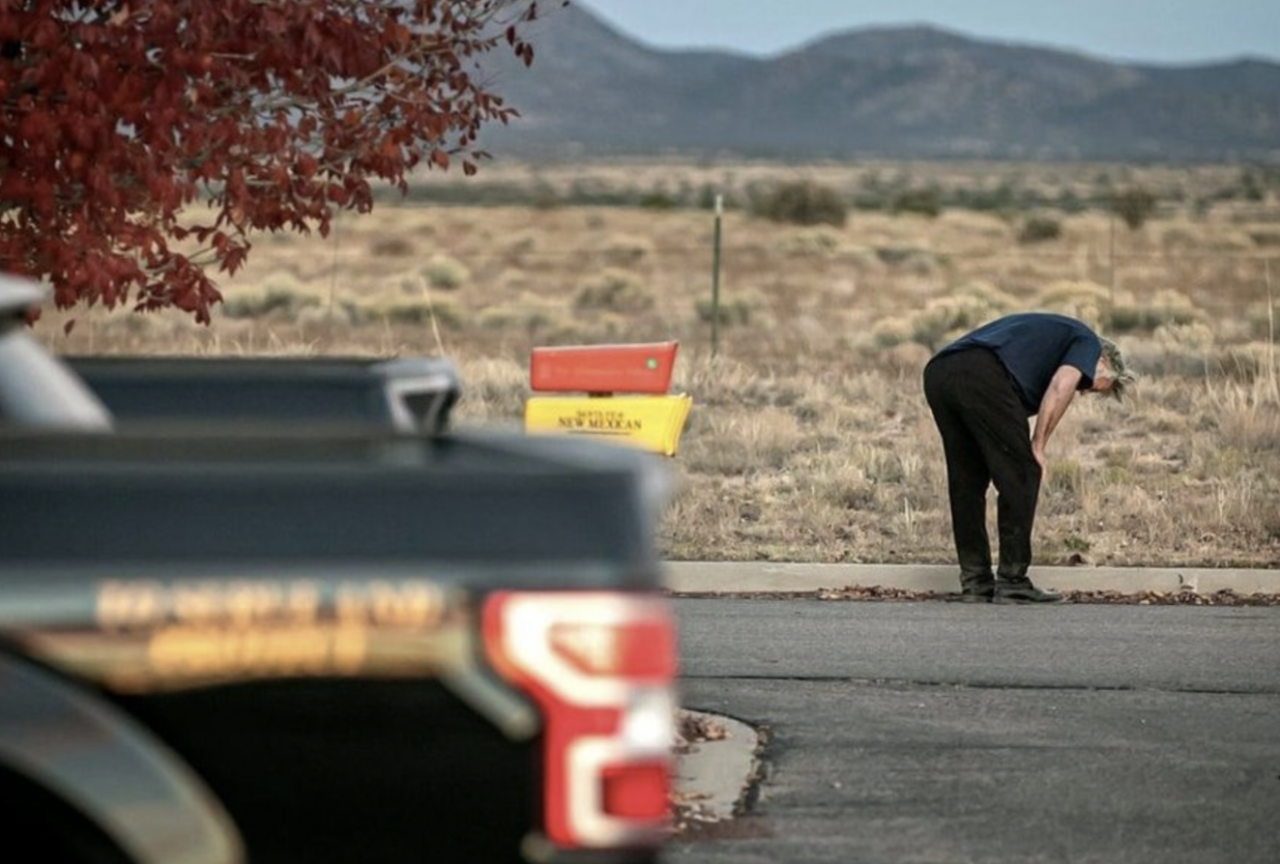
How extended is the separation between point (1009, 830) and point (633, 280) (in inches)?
1502

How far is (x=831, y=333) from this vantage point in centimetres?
3547

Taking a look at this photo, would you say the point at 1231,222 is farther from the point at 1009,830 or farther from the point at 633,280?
the point at 1009,830

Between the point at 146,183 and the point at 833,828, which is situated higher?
the point at 146,183

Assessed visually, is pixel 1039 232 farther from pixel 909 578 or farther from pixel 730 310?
pixel 909 578

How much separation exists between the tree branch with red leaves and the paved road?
2377 mm

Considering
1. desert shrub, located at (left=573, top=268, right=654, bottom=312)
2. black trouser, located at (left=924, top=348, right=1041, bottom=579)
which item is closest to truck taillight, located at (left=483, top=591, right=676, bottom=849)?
black trouser, located at (left=924, top=348, right=1041, bottom=579)

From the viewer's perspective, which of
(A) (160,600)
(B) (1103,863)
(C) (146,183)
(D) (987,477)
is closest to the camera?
(A) (160,600)

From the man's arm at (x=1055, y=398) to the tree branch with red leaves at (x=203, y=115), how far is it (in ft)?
11.4

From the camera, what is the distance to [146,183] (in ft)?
28.7

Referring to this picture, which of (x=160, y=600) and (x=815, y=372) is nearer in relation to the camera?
(x=160, y=600)

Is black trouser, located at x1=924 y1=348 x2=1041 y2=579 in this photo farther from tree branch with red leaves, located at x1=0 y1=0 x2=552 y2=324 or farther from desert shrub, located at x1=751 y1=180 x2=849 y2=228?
desert shrub, located at x1=751 y1=180 x2=849 y2=228

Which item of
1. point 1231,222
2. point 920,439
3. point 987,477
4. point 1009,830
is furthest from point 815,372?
point 1231,222

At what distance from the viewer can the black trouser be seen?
1260 cm

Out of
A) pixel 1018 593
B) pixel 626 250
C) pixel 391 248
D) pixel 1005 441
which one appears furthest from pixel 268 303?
pixel 1005 441
